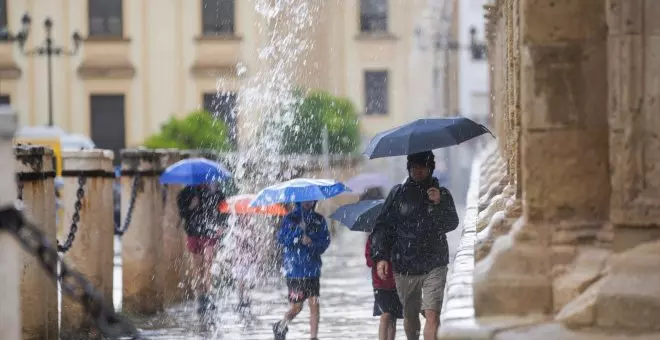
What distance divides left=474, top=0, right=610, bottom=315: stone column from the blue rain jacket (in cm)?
549

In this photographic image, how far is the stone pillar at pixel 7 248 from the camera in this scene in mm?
5441

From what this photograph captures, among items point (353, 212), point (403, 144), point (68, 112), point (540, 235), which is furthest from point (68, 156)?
point (68, 112)

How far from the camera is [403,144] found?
11273 millimetres

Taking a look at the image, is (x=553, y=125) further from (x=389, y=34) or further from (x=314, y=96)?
(x=389, y=34)

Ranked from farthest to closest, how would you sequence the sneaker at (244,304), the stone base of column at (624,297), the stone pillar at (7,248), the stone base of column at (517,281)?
the sneaker at (244,304)
the stone base of column at (517,281)
the stone base of column at (624,297)
the stone pillar at (7,248)

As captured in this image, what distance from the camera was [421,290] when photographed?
1088 cm

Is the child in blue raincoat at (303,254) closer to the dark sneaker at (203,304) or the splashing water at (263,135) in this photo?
the splashing water at (263,135)

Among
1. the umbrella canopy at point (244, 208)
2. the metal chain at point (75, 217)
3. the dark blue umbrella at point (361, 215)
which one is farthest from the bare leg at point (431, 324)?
the umbrella canopy at point (244, 208)

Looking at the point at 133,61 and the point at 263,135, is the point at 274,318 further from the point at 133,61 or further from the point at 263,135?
the point at 133,61

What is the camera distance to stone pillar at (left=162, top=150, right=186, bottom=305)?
688 inches

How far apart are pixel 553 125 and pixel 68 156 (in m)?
8.11

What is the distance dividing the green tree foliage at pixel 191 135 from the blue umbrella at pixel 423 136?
27.1 meters

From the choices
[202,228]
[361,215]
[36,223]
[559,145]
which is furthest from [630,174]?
[202,228]

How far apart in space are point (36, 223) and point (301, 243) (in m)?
2.08
